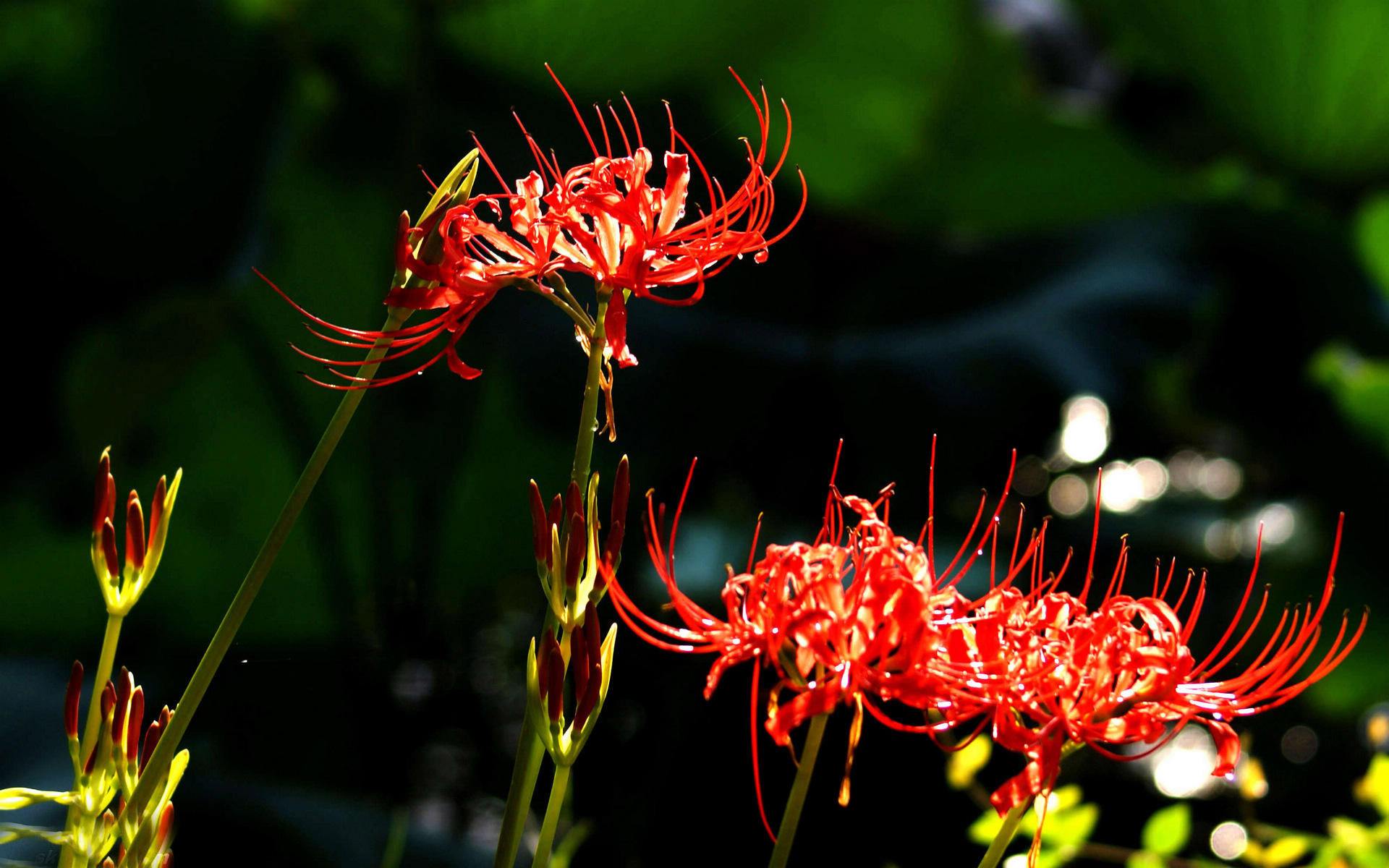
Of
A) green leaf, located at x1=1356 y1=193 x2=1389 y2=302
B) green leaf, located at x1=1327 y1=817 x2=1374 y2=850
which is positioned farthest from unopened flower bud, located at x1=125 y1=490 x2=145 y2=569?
green leaf, located at x1=1356 y1=193 x2=1389 y2=302

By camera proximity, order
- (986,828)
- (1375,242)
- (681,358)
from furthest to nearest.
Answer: (1375,242) → (681,358) → (986,828)

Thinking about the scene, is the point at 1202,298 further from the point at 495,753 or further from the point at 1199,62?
the point at 495,753

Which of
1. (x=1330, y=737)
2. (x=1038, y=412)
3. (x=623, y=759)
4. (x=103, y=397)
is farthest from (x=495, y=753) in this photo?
(x=1330, y=737)

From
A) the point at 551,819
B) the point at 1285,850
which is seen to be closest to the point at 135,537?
the point at 551,819

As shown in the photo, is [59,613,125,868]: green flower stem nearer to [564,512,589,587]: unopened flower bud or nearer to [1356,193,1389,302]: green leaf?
[564,512,589,587]: unopened flower bud

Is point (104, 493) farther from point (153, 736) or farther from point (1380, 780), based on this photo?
point (1380, 780)

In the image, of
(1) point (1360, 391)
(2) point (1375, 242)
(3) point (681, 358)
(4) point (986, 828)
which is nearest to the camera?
(4) point (986, 828)

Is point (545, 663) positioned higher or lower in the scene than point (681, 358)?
lower
